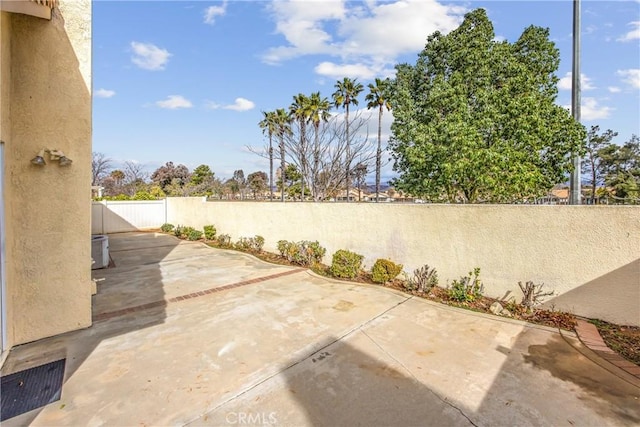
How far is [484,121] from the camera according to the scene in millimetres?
10578

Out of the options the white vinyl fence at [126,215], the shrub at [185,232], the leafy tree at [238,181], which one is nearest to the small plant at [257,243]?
the shrub at [185,232]

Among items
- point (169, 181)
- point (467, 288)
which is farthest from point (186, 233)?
point (169, 181)

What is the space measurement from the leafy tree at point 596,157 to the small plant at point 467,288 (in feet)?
94.6

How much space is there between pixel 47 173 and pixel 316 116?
18455mm

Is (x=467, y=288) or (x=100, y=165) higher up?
(x=100, y=165)

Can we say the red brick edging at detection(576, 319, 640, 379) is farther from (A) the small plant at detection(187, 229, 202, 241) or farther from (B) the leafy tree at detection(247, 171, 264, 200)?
(B) the leafy tree at detection(247, 171, 264, 200)

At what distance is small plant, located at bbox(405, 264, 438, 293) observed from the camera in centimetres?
623

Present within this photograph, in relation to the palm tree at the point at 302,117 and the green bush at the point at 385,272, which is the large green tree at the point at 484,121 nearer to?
the green bush at the point at 385,272

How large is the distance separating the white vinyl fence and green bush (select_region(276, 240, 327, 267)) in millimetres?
13159

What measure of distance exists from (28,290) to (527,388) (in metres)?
6.67

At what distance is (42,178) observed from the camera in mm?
4000

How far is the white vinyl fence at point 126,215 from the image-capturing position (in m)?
15.8

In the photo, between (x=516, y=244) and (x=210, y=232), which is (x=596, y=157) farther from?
(x=210, y=232)

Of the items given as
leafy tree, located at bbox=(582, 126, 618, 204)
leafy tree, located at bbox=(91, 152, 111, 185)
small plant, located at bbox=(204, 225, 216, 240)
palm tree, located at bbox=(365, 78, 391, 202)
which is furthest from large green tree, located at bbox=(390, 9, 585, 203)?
leafy tree, located at bbox=(91, 152, 111, 185)
